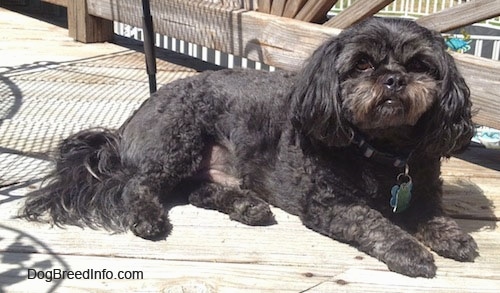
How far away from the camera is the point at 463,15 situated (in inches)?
149

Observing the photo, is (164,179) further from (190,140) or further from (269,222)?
(269,222)

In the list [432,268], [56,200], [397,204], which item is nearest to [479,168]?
[397,204]

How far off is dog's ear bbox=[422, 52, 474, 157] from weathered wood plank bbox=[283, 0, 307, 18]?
7.10ft

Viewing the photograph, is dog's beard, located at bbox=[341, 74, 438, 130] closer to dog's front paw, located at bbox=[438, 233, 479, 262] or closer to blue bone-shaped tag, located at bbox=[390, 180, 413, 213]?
blue bone-shaped tag, located at bbox=[390, 180, 413, 213]

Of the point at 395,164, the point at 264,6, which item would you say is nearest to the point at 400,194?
→ the point at 395,164

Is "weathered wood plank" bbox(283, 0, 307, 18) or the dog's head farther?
"weathered wood plank" bbox(283, 0, 307, 18)

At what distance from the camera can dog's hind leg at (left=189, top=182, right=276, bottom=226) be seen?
2932mm

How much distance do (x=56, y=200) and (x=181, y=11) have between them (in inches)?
111

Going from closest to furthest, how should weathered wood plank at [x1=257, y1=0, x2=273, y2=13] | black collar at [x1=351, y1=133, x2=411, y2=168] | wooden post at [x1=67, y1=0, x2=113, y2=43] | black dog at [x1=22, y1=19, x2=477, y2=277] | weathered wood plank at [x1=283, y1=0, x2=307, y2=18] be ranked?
black dog at [x1=22, y1=19, x2=477, y2=277] < black collar at [x1=351, y1=133, x2=411, y2=168] < weathered wood plank at [x1=283, y1=0, x2=307, y2=18] < weathered wood plank at [x1=257, y1=0, x2=273, y2=13] < wooden post at [x1=67, y1=0, x2=113, y2=43]

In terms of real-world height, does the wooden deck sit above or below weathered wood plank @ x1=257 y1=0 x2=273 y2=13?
below

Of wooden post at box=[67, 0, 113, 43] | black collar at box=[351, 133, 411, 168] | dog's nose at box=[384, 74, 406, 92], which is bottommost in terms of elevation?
wooden post at box=[67, 0, 113, 43]

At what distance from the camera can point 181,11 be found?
546 cm

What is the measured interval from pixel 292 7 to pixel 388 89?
7.81 ft

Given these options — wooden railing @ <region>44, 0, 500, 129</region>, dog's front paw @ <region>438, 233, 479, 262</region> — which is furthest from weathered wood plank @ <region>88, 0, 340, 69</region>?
dog's front paw @ <region>438, 233, 479, 262</region>
